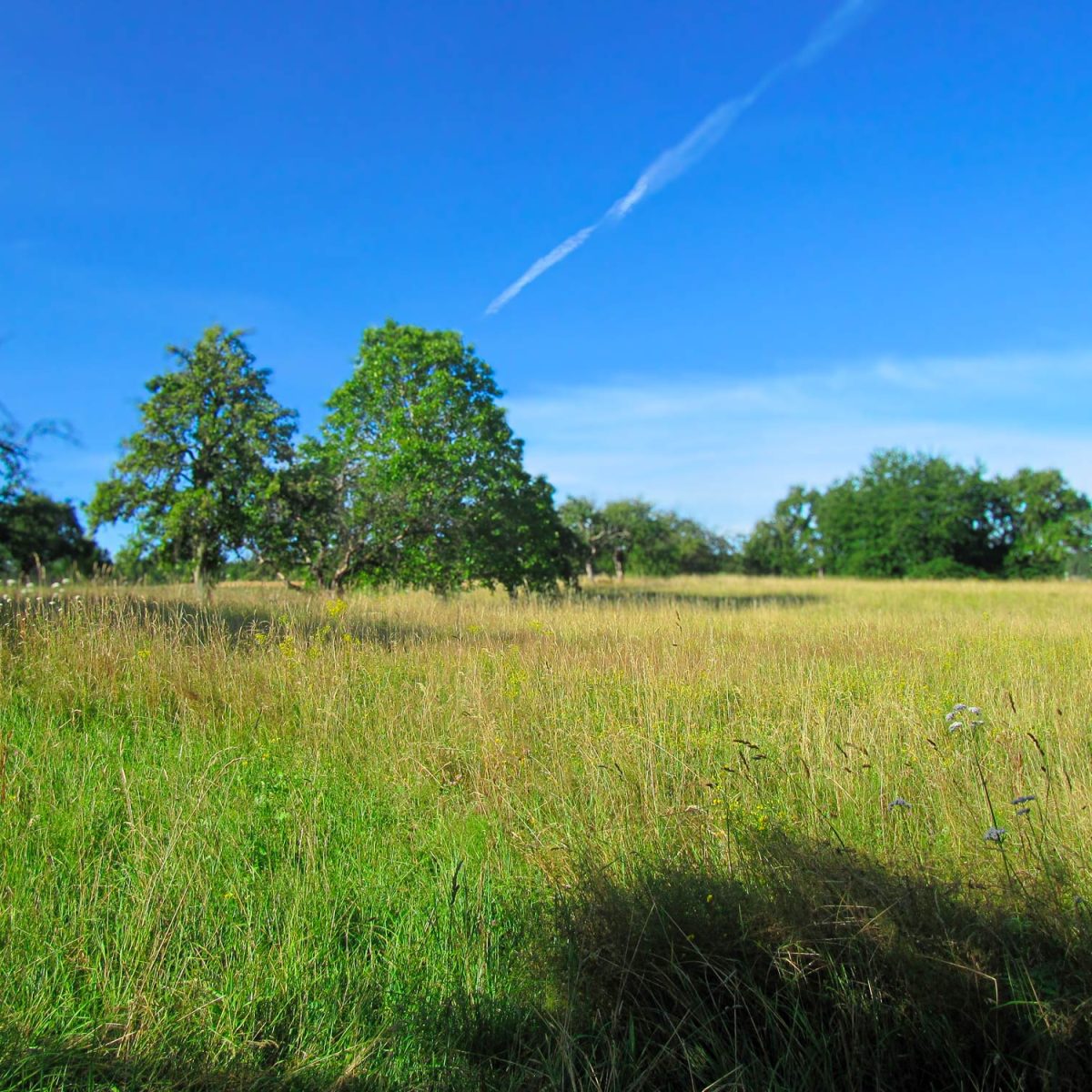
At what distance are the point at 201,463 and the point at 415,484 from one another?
481cm

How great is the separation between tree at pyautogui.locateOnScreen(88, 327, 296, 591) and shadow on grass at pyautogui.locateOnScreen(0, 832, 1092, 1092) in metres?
15.2

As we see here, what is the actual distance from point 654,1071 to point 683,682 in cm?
364

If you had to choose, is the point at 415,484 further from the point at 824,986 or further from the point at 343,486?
the point at 824,986

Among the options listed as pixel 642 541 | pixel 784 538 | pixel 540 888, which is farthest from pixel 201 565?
pixel 784 538

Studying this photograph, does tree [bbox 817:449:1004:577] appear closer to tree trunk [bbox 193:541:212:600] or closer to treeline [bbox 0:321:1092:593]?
treeline [bbox 0:321:1092:593]

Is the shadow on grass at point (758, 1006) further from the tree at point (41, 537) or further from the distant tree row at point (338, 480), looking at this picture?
the distant tree row at point (338, 480)

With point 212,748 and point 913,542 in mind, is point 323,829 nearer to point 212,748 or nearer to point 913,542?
point 212,748

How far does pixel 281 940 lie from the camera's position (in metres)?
2.71

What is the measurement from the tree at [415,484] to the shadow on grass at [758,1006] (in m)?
14.7

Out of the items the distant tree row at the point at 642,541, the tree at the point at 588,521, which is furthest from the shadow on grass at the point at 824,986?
the tree at the point at 588,521

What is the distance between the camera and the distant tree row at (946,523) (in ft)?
168

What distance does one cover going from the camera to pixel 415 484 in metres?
17.0

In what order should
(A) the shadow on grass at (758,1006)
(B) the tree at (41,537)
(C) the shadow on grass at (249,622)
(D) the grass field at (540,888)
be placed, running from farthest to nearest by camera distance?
(B) the tree at (41,537)
(C) the shadow on grass at (249,622)
(D) the grass field at (540,888)
(A) the shadow on grass at (758,1006)

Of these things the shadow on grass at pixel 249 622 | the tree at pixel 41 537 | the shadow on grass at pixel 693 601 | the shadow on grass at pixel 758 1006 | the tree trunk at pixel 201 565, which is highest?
the tree at pixel 41 537
